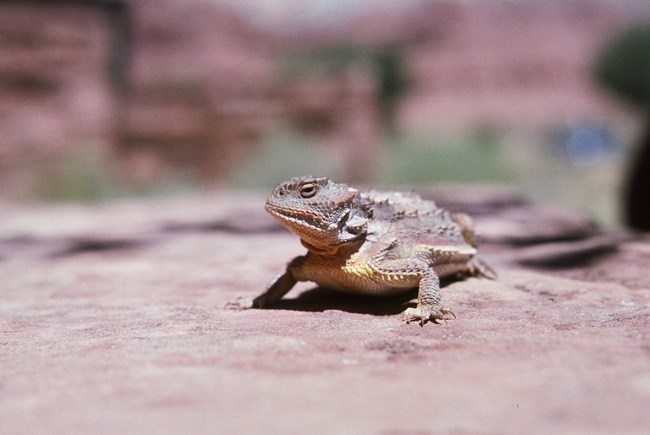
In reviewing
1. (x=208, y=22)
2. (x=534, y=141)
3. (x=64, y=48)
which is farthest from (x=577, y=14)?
(x=64, y=48)

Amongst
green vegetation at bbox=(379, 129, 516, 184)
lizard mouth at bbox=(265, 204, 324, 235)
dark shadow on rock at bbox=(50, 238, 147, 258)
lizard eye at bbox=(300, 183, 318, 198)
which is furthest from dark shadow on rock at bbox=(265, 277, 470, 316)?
green vegetation at bbox=(379, 129, 516, 184)

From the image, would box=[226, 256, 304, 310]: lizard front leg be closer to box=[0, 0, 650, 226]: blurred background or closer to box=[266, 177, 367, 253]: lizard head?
box=[266, 177, 367, 253]: lizard head

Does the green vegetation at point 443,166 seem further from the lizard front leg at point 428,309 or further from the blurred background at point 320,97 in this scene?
→ the lizard front leg at point 428,309

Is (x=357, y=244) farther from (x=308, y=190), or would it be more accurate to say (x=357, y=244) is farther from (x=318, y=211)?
(x=308, y=190)

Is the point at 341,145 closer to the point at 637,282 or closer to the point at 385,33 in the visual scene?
the point at 637,282

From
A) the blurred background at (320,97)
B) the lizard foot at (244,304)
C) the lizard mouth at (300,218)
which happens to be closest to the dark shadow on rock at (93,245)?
the lizard foot at (244,304)
